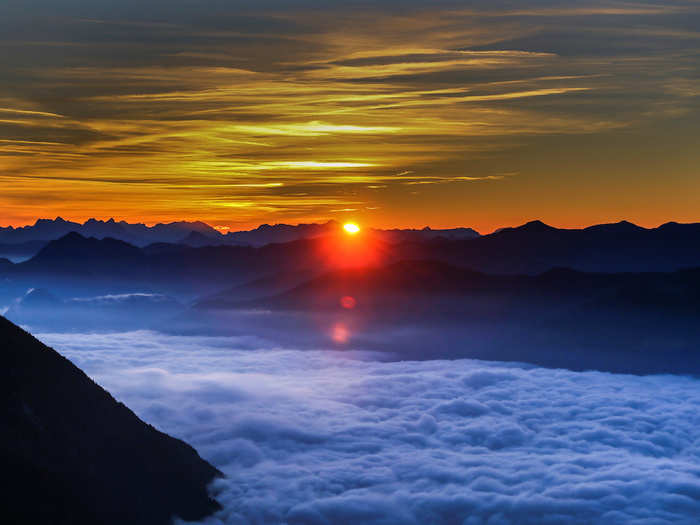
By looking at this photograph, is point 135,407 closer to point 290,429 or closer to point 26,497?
point 290,429

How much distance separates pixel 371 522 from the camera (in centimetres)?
10844

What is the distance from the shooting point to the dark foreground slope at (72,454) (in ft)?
189

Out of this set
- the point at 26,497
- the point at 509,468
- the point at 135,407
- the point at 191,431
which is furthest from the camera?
the point at 135,407

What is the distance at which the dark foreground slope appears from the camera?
57.7m

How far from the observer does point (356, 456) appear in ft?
492

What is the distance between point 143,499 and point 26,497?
1764 cm

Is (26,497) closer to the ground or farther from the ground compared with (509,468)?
closer to the ground

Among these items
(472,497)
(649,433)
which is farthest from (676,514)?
(649,433)

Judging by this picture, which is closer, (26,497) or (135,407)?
(26,497)

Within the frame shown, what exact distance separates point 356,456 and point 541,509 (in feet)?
152

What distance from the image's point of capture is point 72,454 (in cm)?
6581

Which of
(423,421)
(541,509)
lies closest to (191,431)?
(423,421)

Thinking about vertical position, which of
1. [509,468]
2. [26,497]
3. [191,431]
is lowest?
[26,497]

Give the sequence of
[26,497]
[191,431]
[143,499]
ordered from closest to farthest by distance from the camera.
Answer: [26,497], [143,499], [191,431]
